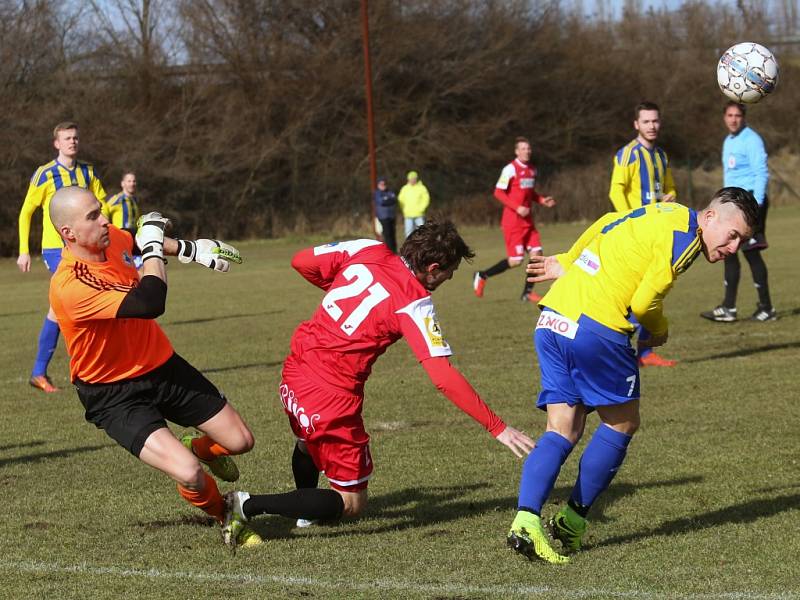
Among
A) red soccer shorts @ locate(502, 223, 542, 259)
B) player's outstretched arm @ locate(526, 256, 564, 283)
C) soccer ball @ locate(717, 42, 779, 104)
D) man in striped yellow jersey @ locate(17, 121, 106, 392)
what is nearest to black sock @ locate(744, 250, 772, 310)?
red soccer shorts @ locate(502, 223, 542, 259)

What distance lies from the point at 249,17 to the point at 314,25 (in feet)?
7.86

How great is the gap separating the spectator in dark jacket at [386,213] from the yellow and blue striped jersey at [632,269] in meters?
23.8

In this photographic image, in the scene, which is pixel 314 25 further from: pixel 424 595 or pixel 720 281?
pixel 424 595

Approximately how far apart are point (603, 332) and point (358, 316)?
1.00 meters

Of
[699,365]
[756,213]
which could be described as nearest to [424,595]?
[756,213]

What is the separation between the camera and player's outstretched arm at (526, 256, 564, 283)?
499cm

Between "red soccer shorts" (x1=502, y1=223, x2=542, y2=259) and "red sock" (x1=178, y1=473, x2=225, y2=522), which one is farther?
"red soccer shorts" (x1=502, y1=223, x2=542, y2=259)

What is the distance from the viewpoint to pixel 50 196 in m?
9.51

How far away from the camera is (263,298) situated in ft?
56.3

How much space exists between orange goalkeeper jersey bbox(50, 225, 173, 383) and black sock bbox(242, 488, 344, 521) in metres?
0.77

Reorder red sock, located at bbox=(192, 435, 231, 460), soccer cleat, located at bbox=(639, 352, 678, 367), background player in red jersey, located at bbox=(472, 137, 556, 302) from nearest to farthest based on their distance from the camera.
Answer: red sock, located at bbox=(192, 435, 231, 460)
soccer cleat, located at bbox=(639, 352, 678, 367)
background player in red jersey, located at bbox=(472, 137, 556, 302)

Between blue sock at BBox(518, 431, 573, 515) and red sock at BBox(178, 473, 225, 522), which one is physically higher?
blue sock at BBox(518, 431, 573, 515)

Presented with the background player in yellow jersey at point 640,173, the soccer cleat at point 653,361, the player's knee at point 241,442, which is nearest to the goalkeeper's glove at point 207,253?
the player's knee at point 241,442

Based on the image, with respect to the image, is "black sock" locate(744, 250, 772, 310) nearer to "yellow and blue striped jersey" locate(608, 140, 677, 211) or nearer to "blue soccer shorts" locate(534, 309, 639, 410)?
"yellow and blue striped jersey" locate(608, 140, 677, 211)
